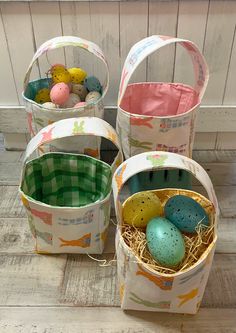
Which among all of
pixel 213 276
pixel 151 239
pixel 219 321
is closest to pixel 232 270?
pixel 213 276

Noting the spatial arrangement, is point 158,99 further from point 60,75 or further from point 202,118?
point 60,75

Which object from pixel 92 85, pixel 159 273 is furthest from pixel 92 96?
pixel 159 273

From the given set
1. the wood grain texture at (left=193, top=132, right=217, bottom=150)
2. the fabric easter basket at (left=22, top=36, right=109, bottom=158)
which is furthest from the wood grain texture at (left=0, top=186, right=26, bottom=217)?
the wood grain texture at (left=193, top=132, right=217, bottom=150)

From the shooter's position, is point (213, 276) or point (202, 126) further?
point (202, 126)

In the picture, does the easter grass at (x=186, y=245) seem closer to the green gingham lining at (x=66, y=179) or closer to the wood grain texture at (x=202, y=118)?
the green gingham lining at (x=66, y=179)

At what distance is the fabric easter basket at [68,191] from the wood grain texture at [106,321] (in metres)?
0.17

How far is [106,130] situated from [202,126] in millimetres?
602

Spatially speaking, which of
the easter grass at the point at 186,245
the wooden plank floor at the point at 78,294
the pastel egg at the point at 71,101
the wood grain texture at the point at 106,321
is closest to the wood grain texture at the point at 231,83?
the wooden plank floor at the point at 78,294

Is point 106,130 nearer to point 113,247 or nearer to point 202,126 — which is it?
point 113,247

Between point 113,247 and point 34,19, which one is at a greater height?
point 34,19

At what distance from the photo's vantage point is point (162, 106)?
118 centimetres

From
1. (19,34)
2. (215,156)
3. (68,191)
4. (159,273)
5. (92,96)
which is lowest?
(215,156)

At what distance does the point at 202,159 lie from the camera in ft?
4.47

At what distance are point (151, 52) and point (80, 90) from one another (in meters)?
0.34
